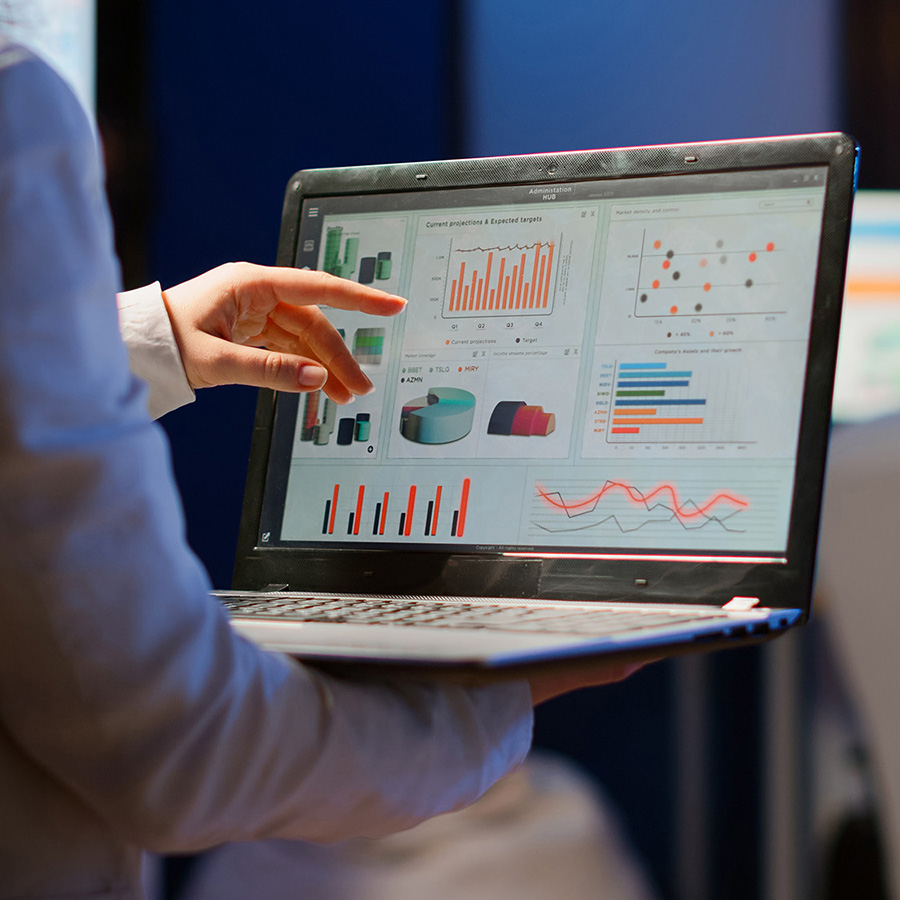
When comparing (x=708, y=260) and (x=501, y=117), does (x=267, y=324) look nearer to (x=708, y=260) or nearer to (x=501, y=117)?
(x=708, y=260)

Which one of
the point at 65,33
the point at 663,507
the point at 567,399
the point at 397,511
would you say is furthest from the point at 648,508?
the point at 65,33

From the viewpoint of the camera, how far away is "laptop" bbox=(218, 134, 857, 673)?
854 millimetres

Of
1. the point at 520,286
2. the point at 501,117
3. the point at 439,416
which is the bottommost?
the point at 439,416

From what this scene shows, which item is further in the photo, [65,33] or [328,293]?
[65,33]

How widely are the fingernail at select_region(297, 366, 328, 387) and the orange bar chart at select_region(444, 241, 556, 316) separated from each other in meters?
0.15

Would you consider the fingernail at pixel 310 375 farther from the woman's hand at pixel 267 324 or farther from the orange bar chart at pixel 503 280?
the orange bar chart at pixel 503 280

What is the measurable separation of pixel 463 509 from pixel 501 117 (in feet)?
5.25

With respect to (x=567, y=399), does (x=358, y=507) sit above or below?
below

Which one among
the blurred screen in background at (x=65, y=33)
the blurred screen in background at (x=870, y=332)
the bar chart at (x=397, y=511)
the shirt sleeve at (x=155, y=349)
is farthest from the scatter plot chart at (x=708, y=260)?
the blurred screen in background at (x=870, y=332)

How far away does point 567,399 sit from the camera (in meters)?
0.93

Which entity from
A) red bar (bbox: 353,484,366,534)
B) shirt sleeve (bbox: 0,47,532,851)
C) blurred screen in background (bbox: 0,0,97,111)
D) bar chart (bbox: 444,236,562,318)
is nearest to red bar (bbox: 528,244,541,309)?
bar chart (bbox: 444,236,562,318)

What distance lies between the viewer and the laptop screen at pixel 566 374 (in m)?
0.87

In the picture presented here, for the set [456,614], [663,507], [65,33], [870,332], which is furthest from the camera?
[870,332]

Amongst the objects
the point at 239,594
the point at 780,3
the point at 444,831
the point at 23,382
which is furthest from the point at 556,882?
the point at 780,3
